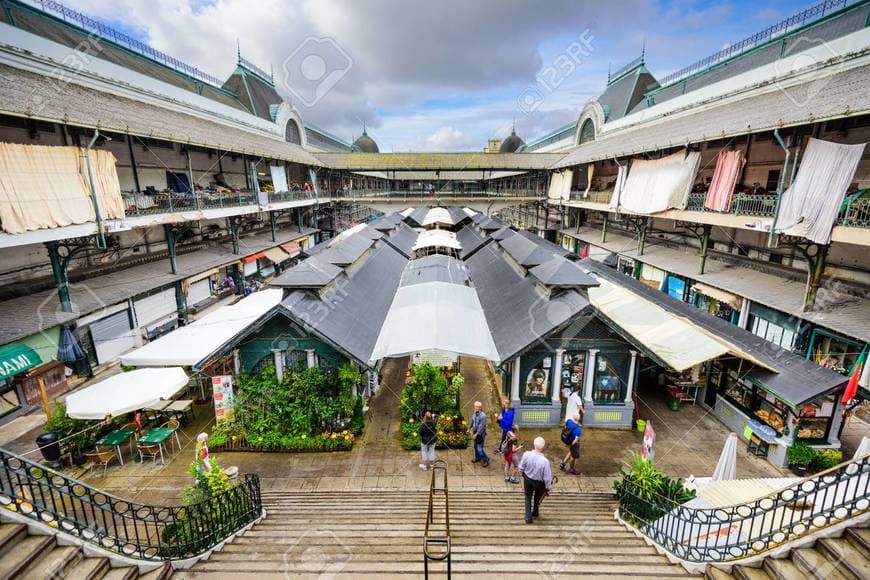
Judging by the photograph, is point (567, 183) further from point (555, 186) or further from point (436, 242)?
point (436, 242)

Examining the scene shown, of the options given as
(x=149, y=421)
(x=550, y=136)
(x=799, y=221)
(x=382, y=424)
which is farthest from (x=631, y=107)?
(x=149, y=421)

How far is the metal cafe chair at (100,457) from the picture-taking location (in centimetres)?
942

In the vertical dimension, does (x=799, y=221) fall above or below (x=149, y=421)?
above

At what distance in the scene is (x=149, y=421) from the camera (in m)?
11.0

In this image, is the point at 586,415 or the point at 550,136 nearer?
the point at 586,415

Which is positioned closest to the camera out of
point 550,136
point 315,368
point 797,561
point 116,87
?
point 797,561

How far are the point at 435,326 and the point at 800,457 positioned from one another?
946 centimetres

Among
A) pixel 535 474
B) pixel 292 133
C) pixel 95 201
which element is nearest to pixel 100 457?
pixel 95 201

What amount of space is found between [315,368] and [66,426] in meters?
6.18

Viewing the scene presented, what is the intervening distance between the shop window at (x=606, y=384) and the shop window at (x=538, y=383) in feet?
4.45

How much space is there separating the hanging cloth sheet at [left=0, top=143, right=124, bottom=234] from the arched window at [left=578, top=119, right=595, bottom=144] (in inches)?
1506

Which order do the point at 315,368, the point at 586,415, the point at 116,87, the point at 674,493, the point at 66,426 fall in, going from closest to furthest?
the point at 674,493, the point at 66,426, the point at 315,368, the point at 586,415, the point at 116,87

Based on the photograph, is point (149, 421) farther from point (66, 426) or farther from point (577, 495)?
point (577, 495)

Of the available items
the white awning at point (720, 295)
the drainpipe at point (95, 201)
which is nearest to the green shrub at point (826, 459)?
the white awning at point (720, 295)
